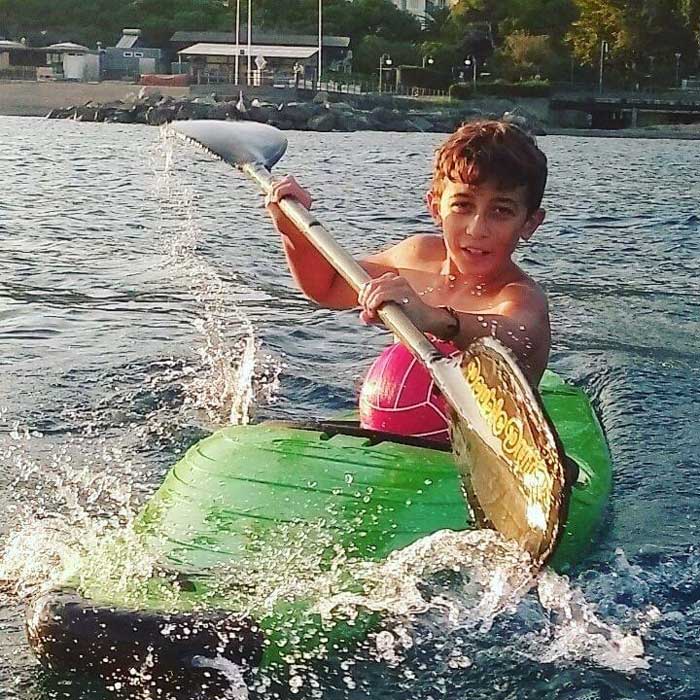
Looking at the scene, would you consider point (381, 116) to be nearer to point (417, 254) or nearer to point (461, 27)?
point (461, 27)

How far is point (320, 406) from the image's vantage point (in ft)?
19.5

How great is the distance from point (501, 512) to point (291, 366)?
11.5 ft

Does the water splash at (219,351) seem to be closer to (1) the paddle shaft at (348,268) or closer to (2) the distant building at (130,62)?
(1) the paddle shaft at (348,268)

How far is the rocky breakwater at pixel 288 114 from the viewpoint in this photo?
41875 mm

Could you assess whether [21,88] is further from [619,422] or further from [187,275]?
[619,422]

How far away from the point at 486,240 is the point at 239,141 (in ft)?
5.32

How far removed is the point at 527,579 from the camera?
322 cm

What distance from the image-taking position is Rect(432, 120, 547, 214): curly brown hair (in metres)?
3.70

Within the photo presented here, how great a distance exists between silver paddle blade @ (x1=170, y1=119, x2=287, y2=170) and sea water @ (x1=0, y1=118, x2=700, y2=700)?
0.42 meters

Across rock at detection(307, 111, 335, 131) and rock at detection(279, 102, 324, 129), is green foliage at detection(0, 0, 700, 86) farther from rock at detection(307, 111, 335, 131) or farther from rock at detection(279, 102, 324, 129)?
rock at detection(307, 111, 335, 131)

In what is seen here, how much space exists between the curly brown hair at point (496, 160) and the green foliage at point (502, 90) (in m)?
49.5

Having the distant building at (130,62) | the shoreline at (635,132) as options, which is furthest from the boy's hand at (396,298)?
the distant building at (130,62)

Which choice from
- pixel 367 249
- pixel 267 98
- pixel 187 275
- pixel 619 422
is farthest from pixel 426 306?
pixel 267 98

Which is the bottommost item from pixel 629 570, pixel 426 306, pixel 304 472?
pixel 629 570
